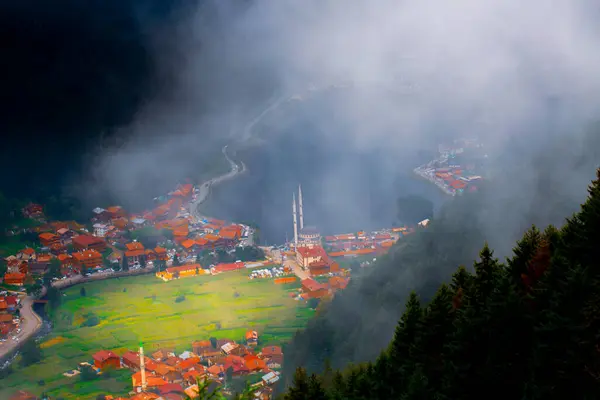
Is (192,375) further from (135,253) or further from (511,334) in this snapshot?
(511,334)

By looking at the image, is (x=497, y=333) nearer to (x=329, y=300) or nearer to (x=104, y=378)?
(x=104, y=378)

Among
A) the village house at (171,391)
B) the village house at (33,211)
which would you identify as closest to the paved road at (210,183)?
the village house at (33,211)

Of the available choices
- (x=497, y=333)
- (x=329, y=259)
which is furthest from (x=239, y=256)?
(x=497, y=333)

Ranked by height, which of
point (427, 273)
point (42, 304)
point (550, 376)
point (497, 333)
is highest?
point (42, 304)

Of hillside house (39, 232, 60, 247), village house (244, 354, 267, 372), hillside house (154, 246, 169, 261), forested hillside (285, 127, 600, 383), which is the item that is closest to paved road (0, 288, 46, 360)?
hillside house (39, 232, 60, 247)

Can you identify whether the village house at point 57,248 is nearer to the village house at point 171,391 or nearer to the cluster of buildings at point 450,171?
the village house at point 171,391

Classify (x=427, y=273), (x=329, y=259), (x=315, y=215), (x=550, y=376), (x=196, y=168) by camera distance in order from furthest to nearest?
(x=196, y=168), (x=315, y=215), (x=329, y=259), (x=427, y=273), (x=550, y=376)
